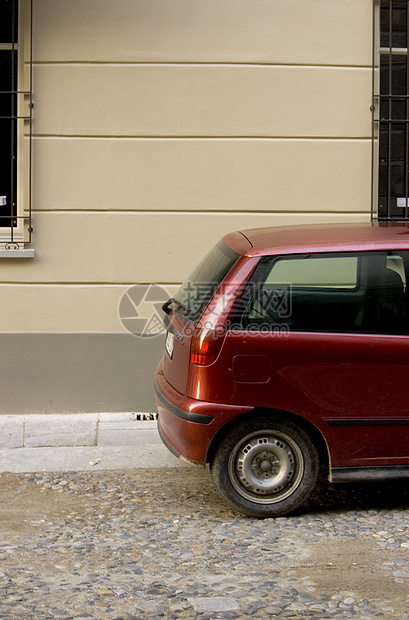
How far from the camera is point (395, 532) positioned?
15.4 feet

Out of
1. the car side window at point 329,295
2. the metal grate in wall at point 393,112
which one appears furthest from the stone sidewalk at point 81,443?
the metal grate in wall at point 393,112

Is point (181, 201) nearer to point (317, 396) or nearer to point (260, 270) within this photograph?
point (260, 270)

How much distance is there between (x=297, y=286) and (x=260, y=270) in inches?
9.9

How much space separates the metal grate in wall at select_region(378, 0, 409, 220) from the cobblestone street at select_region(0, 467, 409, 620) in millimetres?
3031

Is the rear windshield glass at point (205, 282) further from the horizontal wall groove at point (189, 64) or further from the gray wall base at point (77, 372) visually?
the horizontal wall groove at point (189, 64)

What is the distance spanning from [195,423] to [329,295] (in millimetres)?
1104

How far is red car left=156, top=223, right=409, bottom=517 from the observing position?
4.80 metres

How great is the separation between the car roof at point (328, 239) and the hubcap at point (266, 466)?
112 cm

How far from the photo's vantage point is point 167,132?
286 inches

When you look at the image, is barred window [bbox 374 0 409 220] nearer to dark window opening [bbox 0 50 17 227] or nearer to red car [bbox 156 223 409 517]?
red car [bbox 156 223 409 517]

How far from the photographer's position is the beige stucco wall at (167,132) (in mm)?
7191

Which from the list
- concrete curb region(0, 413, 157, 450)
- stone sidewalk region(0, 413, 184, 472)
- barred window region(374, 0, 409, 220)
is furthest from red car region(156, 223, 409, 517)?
barred window region(374, 0, 409, 220)

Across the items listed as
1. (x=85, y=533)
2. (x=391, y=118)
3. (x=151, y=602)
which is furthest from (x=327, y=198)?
(x=151, y=602)

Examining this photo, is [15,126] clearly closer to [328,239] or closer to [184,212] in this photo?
[184,212]
